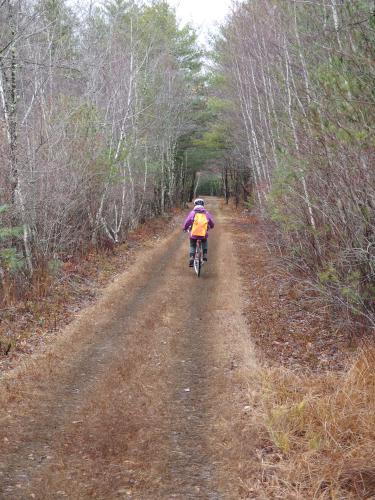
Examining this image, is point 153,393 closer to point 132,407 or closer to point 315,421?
point 132,407

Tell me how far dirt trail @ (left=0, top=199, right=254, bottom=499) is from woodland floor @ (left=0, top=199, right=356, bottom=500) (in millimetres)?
16

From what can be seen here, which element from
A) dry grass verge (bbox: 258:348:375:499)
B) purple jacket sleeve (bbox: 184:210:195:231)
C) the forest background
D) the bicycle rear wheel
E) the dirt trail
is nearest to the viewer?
dry grass verge (bbox: 258:348:375:499)

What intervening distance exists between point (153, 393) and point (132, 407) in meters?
0.51

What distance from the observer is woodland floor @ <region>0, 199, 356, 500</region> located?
4.43 m

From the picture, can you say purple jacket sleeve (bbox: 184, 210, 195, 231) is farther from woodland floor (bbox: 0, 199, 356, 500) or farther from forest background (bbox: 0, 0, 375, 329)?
woodland floor (bbox: 0, 199, 356, 500)

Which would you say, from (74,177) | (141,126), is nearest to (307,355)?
(74,177)

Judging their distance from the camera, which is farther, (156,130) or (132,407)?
(156,130)

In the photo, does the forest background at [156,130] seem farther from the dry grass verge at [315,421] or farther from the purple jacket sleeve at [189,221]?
the purple jacket sleeve at [189,221]

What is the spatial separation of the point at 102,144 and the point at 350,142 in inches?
385

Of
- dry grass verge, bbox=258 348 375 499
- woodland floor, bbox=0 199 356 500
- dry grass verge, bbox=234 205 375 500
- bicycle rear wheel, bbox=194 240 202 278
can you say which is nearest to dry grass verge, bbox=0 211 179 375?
woodland floor, bbox=0 199 356 500

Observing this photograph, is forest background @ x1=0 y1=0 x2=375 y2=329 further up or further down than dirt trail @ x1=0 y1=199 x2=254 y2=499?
further up

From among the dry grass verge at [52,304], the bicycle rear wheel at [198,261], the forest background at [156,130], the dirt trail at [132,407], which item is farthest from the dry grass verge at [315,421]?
the bicycle rear wheel at [198,261]

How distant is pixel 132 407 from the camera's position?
19.2ft

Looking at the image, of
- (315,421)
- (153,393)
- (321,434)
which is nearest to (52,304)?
(153,393)
